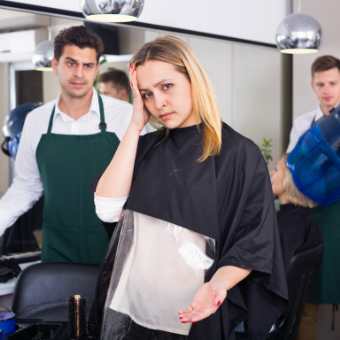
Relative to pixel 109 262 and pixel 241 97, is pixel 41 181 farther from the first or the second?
pixel 241 97

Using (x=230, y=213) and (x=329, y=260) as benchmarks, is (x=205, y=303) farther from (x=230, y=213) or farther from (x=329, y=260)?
(x=329, y=260)

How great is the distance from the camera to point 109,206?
1.43 meters

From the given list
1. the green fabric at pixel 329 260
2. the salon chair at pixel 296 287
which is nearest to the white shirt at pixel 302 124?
the green fabric at pixel 329 260

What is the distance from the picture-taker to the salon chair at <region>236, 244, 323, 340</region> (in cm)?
217

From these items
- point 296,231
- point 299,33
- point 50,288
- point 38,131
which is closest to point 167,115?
point 50,288

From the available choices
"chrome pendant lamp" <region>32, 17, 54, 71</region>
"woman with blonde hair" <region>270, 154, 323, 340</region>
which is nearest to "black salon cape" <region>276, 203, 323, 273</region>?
"woman with blonde hair" <region>270, 154, 323, 340</region>

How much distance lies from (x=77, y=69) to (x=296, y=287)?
1.49 m

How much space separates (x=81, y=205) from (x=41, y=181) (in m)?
0.25

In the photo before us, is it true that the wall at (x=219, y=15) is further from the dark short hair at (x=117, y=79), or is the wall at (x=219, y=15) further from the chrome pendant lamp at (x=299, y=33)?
the chrome pendant lamp at (x=299, y=33)

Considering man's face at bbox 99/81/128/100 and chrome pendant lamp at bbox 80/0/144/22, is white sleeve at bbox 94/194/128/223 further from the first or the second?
man's face at bbox 99/81/128/100

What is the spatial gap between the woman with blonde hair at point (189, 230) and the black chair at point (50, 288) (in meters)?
0.34

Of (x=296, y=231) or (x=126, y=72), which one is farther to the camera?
(x=126, y=72)

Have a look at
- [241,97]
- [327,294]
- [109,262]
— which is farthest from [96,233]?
[241,97]

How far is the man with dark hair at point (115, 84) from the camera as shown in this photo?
2709 mm
